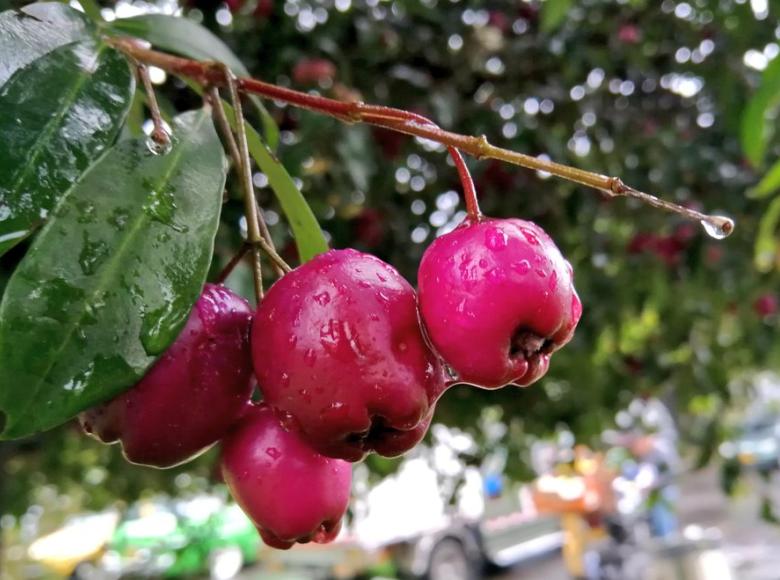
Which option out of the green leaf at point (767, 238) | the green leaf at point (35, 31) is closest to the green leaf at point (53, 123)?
the green leaf at point (35, 31)

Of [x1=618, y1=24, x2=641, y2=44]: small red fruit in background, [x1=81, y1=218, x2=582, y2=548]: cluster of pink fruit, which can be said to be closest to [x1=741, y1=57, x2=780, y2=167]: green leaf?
[x1=618, y1=24, x2=641, y2=44]: small red fruit in background

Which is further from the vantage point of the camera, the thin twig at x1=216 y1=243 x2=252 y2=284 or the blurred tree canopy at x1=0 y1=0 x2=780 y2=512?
the blurred tree canopy at x1=0 y1=0 x2=780 y2=512

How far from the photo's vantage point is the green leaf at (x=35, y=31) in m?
0.53

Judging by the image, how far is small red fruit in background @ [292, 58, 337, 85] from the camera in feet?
5.37

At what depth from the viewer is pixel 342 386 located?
47 centimetres

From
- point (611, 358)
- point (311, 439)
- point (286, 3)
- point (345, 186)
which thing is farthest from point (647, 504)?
point (311, 439)

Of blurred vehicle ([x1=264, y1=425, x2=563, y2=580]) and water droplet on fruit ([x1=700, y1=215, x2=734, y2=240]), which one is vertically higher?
water droplet on fruit ([x1=700, y1=215, x2=734, y2=240])

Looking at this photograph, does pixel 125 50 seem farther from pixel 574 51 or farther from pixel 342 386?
pixel 574 51

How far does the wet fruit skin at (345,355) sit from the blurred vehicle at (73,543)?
458cm

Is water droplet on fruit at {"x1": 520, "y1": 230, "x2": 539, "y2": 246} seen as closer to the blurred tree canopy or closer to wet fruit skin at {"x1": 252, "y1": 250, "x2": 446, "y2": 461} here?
wet fruit skin at {"x1": 252, "y1": 250, "x2": 446, "y2": 461}

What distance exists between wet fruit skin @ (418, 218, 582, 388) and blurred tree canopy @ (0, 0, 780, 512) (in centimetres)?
99

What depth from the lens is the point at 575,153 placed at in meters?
2.11

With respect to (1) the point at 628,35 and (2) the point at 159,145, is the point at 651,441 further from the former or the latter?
(2) the point at 159,145

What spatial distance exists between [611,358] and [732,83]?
0.86m
